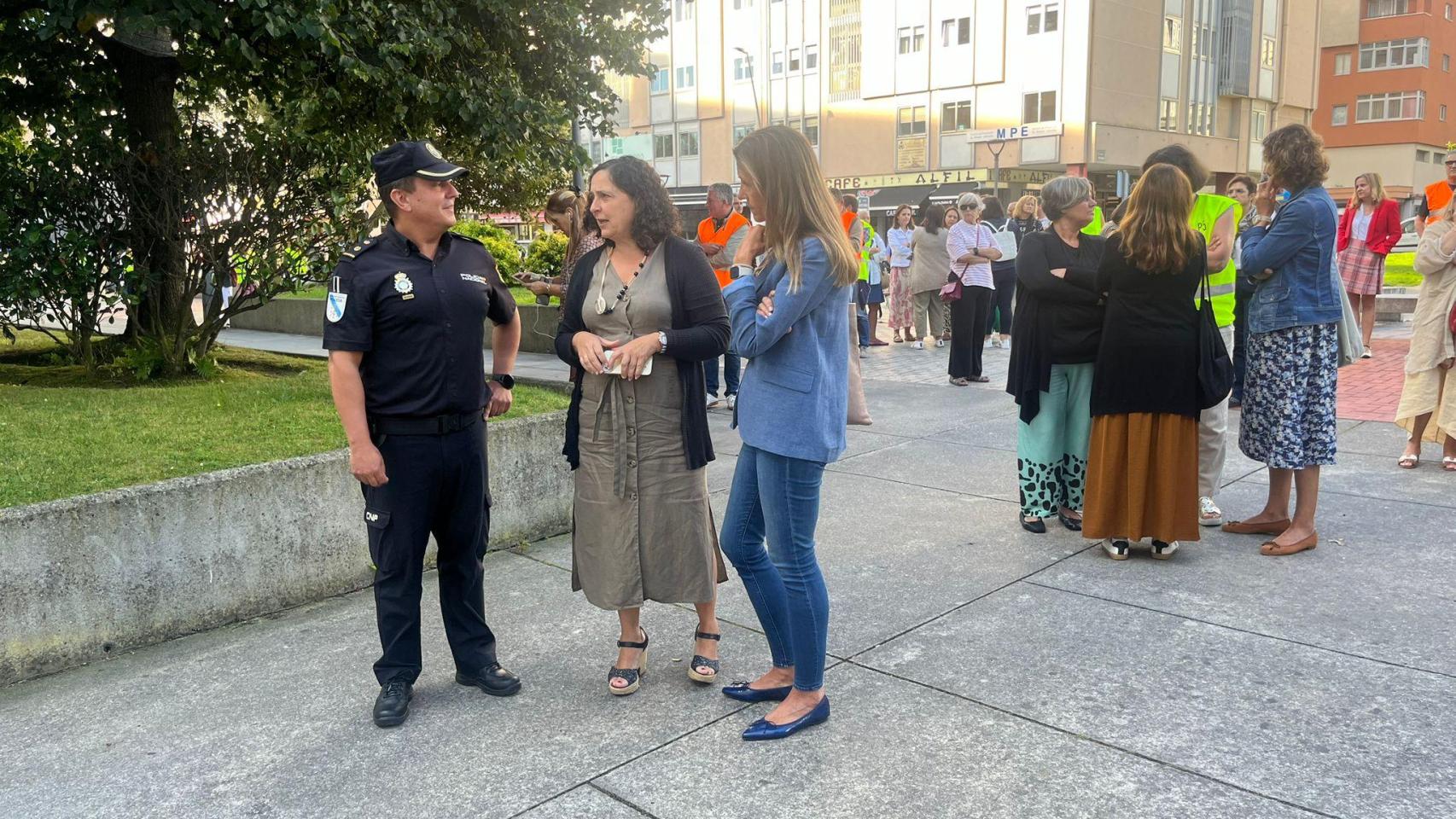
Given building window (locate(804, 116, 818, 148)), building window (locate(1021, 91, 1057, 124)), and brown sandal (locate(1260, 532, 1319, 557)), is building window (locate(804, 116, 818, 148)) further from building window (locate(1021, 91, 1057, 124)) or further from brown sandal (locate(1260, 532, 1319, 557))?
brown sandal (locate(1260, 532, 1319, 557))

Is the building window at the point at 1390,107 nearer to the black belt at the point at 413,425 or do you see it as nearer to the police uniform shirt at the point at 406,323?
the police uniform shirt at the point at 406,323

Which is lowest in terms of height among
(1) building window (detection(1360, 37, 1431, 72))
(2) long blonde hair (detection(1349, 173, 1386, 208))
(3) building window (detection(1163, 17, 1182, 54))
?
(2) long blonde hair (detection(1349, 173, 1386, 208))

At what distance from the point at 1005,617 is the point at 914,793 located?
4.99 feet

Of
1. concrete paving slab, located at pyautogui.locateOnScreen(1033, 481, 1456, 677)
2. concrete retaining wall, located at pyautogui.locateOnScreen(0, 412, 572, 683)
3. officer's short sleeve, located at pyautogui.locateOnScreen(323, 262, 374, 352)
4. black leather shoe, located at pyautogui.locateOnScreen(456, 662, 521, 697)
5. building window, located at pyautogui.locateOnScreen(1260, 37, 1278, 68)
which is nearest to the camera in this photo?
officer's short sleeve, located at pyautogui.locateOnScreen(323, 262, 374, 352)

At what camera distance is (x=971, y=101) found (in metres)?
44.8

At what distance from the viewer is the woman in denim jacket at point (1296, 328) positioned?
5227mm

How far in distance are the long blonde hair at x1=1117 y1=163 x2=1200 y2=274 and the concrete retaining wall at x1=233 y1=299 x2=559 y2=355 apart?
29.9 feet

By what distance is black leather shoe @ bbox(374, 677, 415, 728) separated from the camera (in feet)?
11.8

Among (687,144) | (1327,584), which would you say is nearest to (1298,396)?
(1327,584)

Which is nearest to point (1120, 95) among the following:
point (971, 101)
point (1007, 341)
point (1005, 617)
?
point (971, 101)

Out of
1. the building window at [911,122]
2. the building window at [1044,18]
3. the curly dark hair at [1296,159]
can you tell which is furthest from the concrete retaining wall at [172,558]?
the building window at [911,122]

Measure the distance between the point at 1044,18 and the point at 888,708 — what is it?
43119mm

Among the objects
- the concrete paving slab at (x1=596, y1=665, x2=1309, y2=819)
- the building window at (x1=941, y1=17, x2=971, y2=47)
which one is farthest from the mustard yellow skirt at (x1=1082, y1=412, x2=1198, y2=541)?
the building window at (x1=941, y1=17, x2=971, y2=47)

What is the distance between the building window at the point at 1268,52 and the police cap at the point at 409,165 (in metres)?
54.3
